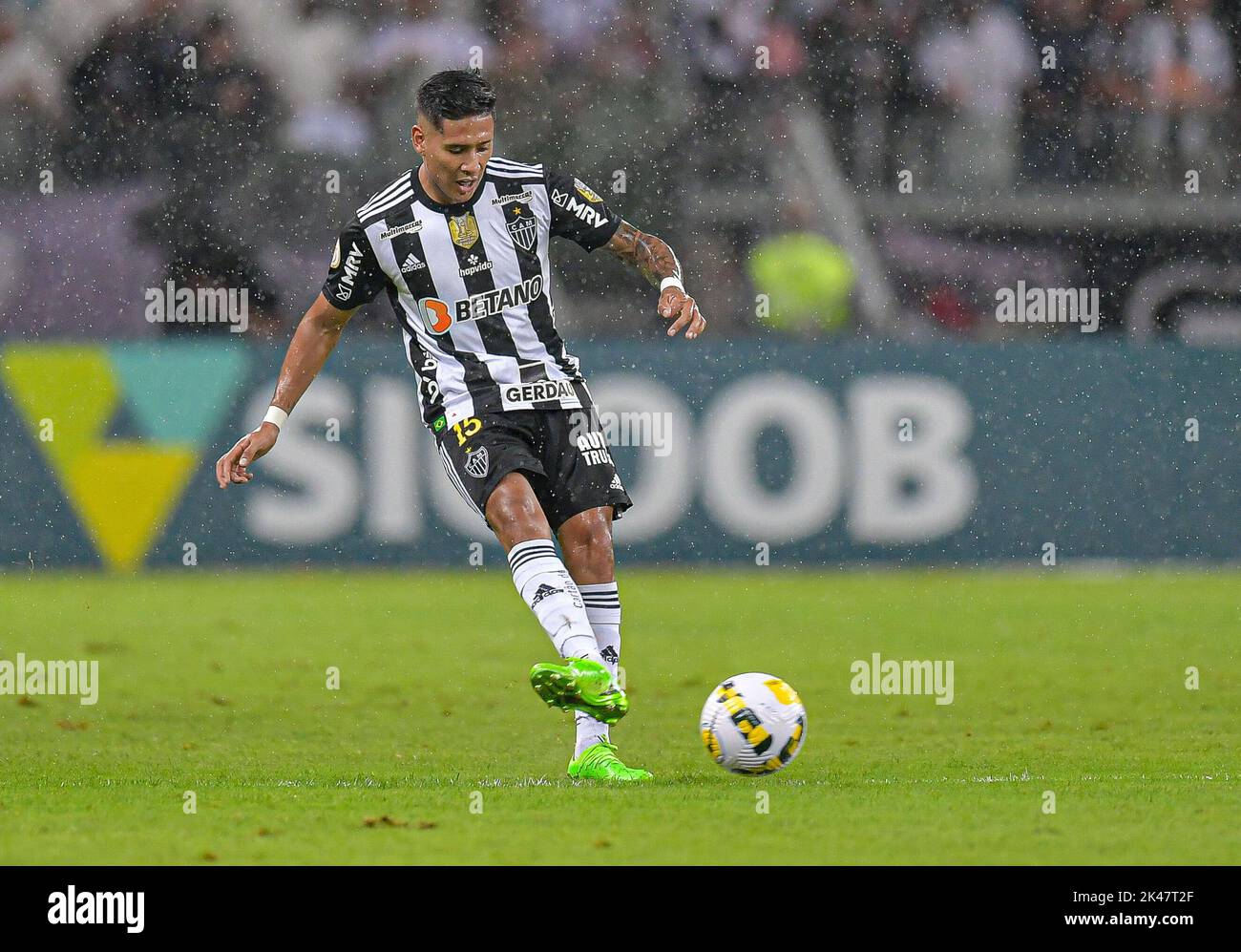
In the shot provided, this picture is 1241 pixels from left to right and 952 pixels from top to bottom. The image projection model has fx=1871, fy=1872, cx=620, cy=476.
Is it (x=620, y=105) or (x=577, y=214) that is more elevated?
(x=620, y=105)

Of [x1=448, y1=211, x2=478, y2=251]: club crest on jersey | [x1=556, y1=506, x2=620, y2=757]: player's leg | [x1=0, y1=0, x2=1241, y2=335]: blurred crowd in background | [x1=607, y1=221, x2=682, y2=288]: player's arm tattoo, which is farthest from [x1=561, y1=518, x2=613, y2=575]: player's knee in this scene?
[x1=0, y1=0, x2=1241, y2=335]: blurred crowd in background

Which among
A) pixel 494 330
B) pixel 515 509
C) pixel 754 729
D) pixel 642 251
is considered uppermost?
pixel 642 251

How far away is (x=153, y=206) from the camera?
530 inches

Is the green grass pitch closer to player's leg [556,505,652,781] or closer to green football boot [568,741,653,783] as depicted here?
green football boot [568,741,653,783]

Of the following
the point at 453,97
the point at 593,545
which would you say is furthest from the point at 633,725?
the point at 453,97

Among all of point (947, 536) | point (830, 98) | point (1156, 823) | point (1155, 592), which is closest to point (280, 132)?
point (830, 98)

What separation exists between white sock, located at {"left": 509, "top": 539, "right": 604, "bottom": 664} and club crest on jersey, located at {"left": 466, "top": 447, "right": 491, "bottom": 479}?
27 cm

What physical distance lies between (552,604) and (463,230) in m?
1.28

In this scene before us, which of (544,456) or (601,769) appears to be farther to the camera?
(544,456)

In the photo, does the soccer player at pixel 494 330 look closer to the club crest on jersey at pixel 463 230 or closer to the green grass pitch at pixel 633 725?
the club crest on jersey at pixel 463 230

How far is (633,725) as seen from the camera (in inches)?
291

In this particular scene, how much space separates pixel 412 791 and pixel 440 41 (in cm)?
960

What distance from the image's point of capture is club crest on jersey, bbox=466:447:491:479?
5.87 m

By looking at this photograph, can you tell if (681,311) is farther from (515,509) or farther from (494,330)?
(515,509)
